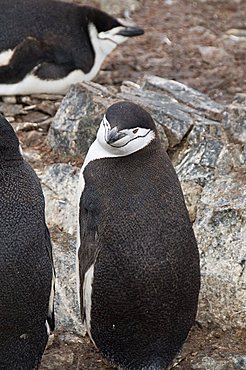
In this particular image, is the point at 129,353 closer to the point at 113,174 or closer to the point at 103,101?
the point at 113,174

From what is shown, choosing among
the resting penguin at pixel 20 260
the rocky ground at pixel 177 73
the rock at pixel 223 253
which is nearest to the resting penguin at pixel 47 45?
the rocky ground at pixel 177 73

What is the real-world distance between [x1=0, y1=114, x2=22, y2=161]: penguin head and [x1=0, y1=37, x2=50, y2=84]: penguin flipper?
2.71 metres

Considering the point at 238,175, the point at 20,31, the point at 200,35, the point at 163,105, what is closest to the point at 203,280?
the point at 238,175

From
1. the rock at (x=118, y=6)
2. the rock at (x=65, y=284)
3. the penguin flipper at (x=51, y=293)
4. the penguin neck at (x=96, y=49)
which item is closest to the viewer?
the penguin flipper at (x=51, y=293)

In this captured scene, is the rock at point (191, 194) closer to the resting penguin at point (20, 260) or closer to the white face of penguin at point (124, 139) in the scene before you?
the white face of penguin at point (124, 139)

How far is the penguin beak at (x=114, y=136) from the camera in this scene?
5195mm

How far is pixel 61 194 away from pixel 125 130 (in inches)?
52.3

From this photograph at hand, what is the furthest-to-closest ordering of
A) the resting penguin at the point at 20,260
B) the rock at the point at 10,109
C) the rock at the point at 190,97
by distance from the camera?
the rock at the point at 10,109 < the rock at the point at 190,97 < the resting penguin at the point at 20,260

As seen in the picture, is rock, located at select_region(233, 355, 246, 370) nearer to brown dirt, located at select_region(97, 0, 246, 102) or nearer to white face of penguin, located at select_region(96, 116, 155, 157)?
white face of penguin, located at select_region(96, 116, 155, 157)

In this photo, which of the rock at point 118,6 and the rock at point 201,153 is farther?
the rock at point 118,6

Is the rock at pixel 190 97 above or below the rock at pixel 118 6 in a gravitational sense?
above

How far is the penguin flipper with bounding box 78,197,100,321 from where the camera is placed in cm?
521

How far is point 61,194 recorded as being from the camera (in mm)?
6441

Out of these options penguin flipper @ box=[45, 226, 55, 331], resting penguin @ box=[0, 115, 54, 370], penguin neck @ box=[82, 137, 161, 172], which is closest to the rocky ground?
penguin flipper @ box=[45, 226, 55, 331]
